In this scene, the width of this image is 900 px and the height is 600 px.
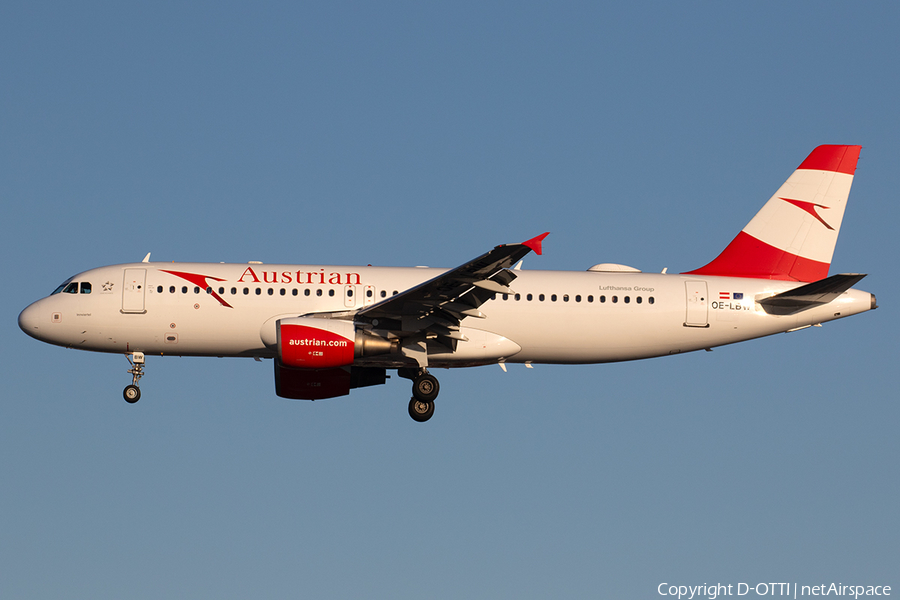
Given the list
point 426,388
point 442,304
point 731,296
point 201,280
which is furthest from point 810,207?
point 201,280

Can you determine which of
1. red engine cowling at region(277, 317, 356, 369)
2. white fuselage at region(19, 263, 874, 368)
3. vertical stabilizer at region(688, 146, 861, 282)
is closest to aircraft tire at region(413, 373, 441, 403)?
white fuselage at region(19, 263, 874, 368)

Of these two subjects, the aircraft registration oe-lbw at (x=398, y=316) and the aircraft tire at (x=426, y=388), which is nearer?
the aircraft registration oe-lbw at (x=398, y=316)

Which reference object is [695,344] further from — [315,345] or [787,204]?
[315,345]

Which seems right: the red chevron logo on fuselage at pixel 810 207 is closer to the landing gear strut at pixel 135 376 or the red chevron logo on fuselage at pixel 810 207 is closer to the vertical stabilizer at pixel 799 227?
the vertical stabilizer at pixel 799 227

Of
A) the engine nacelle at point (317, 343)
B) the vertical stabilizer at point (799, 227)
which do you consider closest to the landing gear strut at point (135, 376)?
the engine nacelle at point (317, 343)

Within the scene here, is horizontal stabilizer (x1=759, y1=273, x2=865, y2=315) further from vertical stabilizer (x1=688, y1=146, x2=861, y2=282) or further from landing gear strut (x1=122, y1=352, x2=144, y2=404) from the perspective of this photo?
landing gear strut (x1=122, y1=352, x2=144, y2=404)

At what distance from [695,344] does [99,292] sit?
18.9 metres

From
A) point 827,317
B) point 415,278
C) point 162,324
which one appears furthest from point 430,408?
point 827,317

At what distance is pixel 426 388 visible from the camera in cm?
3259

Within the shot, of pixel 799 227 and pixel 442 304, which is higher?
pixel 799 227

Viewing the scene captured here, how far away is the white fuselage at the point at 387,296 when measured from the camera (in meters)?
32.1

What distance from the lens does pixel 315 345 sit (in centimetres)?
3031

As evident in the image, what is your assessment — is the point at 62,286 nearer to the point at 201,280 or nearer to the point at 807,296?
the point at 201,280

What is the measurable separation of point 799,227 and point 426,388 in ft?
45.8
